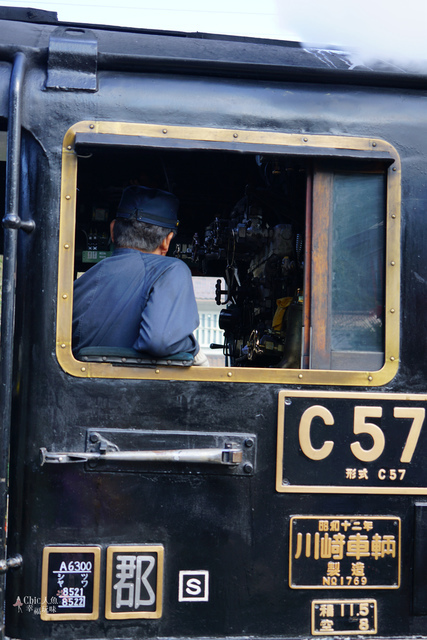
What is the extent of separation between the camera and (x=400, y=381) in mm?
2072

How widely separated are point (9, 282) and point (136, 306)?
18.1 inches

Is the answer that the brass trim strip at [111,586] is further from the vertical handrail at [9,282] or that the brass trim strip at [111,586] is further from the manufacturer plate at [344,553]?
the manufacturer plate at [344,553]

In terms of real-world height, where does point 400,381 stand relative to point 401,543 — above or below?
above

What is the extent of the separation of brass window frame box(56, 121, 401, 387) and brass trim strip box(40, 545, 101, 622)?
20.5 inches

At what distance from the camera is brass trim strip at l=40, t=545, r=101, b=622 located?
6.23 feet

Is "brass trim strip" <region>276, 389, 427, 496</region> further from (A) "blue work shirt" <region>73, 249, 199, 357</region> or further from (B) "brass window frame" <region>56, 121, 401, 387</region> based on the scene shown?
(A) "blue work shirt" <region>73, 249, 199, 357</region>

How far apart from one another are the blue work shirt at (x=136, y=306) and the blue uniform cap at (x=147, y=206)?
169 mm

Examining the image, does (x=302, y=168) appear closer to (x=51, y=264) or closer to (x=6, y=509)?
(x=51, y=264)

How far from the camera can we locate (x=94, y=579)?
192 centimetres

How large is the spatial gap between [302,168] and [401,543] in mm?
1293

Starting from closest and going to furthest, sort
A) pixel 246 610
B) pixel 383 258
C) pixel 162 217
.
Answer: pixel 246 610 → pixel 383 258 → pixel 162 217

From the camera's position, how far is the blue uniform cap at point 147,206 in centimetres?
235

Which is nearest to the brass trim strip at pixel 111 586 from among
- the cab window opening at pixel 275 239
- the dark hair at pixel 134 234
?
the cab window opening at pixel 275 239

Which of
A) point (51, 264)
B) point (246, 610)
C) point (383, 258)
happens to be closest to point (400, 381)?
point (383, 258)
